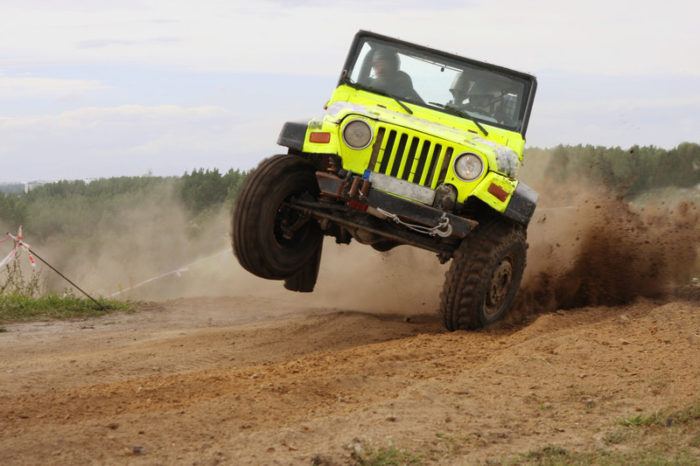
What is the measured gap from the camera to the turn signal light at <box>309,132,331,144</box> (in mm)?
8984

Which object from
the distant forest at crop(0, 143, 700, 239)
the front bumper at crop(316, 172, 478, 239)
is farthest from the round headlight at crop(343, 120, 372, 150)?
the distant forest at crop(0, 143, 700, 239)

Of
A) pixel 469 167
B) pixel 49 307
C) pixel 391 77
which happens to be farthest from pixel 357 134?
pixel 49 307

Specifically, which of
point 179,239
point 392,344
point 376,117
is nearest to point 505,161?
point 376,117

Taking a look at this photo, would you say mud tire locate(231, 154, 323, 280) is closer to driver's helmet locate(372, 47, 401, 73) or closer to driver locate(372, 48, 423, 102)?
driver locate(372, 48, 423, 102)

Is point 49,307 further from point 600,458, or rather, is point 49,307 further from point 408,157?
point 600,458

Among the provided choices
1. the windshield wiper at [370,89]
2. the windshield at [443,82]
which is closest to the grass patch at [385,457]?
the windshield wiper at [370,89]

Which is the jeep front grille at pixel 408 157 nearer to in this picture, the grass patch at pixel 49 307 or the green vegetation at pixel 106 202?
the grass patch at pixel 49 307

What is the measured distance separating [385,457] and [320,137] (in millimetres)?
3996

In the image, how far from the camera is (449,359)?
780 centimetres

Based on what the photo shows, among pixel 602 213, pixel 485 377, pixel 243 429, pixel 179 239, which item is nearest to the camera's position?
pixel 243 429

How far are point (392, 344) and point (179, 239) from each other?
41.2 ft

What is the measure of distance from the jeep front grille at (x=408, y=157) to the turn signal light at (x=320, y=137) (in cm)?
37

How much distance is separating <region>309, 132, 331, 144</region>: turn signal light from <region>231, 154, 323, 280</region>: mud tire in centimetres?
32

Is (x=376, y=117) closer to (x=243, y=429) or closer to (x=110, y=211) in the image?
(x=243, y=429)
